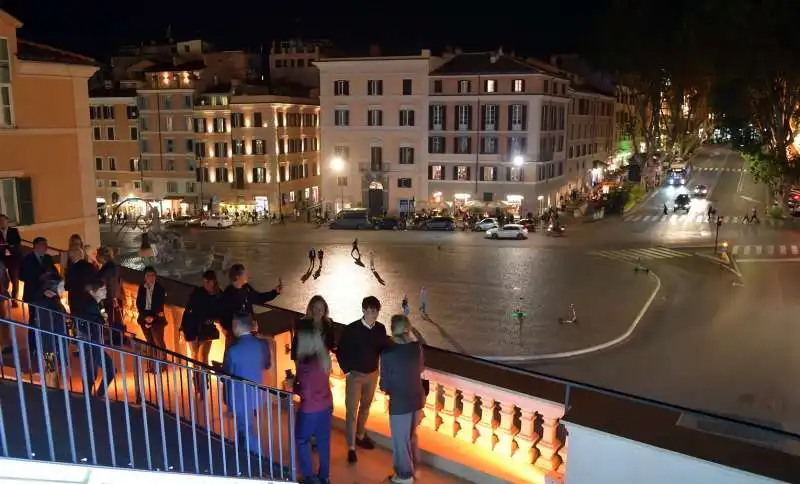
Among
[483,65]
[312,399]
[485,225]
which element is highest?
[483,65]

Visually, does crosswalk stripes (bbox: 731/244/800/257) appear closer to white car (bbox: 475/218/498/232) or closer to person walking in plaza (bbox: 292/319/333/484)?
white car (bbox: 475/218/498/232)

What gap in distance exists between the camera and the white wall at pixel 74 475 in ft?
14.9

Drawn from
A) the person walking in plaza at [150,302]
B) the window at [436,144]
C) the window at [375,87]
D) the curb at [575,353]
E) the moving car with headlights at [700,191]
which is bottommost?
the curb at [575,353]

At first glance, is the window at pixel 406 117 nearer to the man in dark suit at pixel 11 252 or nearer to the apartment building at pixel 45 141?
the apartment building at pixel 45 141

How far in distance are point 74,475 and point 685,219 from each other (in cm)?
5617

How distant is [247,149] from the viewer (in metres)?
→ 59.8

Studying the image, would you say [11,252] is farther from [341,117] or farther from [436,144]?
[341,117]

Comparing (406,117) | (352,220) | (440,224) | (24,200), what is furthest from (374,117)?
(24,200)

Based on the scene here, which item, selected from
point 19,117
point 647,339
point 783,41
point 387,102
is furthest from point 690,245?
point 19,117

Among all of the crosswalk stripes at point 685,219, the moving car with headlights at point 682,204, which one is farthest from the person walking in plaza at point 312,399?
the moving car with headlights at point 682,204

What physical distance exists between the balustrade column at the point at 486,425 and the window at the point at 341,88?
5465 cm

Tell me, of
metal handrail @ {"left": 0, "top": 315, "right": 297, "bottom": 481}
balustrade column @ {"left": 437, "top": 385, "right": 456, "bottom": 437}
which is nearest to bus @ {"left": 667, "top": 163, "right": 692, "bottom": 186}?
balustrade column @ {"left": 437, "top": 385, "right": 456, "bottom": 437}

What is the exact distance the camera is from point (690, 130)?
70.1 meters

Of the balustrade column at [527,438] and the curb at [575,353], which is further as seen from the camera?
the curb at [575,353]
